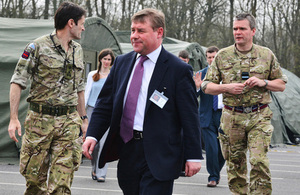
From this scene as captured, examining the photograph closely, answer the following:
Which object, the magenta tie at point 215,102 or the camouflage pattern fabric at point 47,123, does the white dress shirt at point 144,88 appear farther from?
the magenta tie at point 215,102

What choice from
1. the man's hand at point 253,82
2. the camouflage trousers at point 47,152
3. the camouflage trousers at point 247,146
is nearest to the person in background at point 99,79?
the camouflage trousers at point 247,146

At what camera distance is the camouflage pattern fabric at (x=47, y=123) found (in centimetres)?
489

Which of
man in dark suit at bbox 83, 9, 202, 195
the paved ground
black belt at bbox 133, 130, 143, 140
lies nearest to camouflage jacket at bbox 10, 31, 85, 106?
man in dark suit at bbox 83, 9, 202, 195

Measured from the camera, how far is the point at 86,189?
7.65 m

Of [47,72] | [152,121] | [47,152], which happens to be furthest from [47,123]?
[152,121]

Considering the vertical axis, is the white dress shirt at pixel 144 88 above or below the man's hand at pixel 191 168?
above

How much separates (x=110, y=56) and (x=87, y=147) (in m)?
4.96

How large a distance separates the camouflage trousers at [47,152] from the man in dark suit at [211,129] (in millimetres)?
3781

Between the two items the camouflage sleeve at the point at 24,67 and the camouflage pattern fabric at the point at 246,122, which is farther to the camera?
the camouflage pattern fabric at the point at 246,122

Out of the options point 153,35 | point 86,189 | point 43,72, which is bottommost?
point 86,189

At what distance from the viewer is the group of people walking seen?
388 cm

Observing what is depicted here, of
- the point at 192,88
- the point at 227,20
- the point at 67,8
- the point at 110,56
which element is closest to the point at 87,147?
the point at 192,88

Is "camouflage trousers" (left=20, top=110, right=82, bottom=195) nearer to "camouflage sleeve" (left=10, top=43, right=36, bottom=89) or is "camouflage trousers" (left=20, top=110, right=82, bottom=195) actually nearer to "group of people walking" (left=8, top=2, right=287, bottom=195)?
"group of people walking" (left=8, top=2, right=287, bottom=195)

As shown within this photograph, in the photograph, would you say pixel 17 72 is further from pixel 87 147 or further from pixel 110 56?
pixel 110 56
